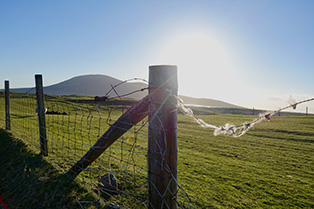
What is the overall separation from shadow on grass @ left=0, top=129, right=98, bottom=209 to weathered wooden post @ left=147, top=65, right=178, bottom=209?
6.35 ft

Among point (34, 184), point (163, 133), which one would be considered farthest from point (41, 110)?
point (163, 133)

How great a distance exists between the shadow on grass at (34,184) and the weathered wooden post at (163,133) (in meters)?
1.94

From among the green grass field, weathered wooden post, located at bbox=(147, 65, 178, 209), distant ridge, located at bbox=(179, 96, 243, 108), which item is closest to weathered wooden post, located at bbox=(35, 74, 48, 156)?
the green grass field

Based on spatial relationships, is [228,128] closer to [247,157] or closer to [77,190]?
[77,190]

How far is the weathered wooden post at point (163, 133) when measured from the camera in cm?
206

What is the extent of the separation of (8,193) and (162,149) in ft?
14.7

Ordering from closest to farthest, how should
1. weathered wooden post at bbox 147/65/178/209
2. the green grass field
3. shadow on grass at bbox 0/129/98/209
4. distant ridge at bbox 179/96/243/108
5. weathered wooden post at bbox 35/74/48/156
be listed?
weathered wooden post at bbox 147/65/178/209
shadow on grass at bbox 0/129/98/209
the green grass field
weathered wooden post at bbox 35/74/48/156
distant ridge at bbox 179/96/243/108

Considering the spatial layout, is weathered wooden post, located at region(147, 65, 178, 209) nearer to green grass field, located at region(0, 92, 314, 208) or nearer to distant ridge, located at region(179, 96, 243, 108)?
green grass field, located at region(0, 92, 314, 208)

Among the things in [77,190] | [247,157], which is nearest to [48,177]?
[77,190]

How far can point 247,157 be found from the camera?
8.19 meters

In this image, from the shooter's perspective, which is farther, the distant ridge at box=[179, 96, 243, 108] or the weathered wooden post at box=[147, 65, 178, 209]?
the distant ridge at box=[179, 96, 243, 108]

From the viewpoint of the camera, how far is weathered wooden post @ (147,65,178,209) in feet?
6.75

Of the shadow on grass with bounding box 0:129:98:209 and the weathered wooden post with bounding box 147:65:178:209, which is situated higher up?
the weathered wooden post with bounding box 147:65:178:209

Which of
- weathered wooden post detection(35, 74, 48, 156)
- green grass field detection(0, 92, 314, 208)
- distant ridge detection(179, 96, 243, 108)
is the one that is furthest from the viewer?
distant ridge detection(179, 96, 243, 108)
